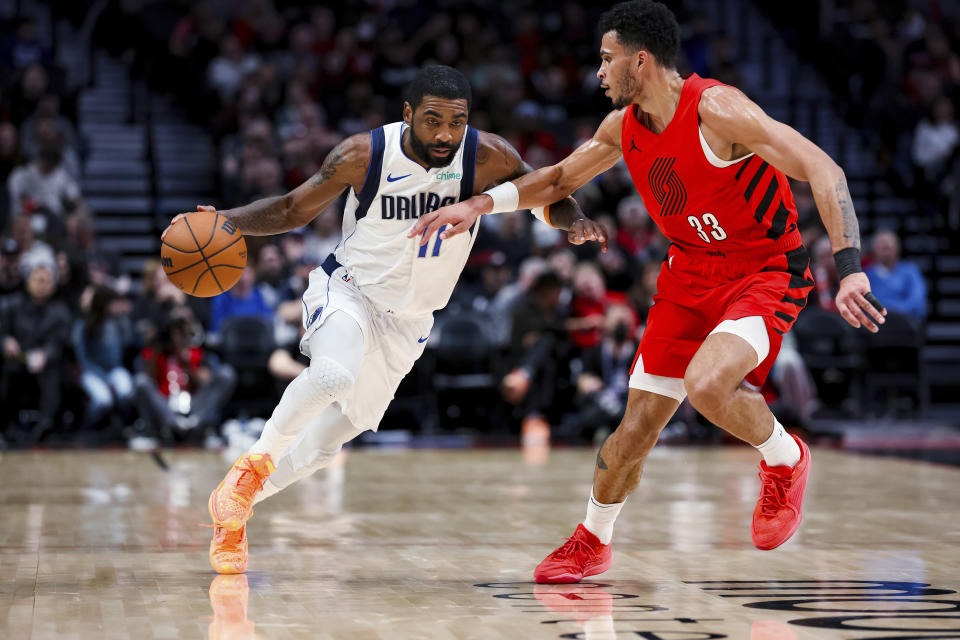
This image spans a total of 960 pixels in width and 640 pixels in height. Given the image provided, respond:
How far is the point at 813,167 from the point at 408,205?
1.51 m

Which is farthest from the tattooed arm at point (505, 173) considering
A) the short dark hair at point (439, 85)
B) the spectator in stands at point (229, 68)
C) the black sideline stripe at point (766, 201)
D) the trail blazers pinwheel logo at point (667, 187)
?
the spectator in stands at point (229, 68)

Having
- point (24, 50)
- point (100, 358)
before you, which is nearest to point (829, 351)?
point (100, 358)

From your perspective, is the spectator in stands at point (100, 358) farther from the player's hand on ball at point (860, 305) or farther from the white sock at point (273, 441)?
the player's hand on ball at point (860, 305)

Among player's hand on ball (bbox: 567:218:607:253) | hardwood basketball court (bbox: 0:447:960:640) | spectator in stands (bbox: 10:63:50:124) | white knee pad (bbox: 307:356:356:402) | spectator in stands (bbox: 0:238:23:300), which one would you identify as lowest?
hardwood basketball court (bbox: 0:447:960:640)

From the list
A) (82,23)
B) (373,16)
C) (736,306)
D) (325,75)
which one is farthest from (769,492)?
(82,23)

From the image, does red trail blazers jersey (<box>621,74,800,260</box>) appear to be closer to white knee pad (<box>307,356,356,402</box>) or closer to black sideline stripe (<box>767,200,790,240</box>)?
black sideline stripe (<box>767,200,790,240</box>)

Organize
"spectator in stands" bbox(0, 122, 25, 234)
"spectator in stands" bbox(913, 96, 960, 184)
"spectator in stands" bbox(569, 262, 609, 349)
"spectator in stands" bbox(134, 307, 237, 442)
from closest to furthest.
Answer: "spectator in stands" bbox(134, 307, 237, 442) < "spectator in stands" bbox(569, 262, 609, 349) < "spectator in stands" bbox(0, 122, 25, 234) < "spectator in stands" bbox(913, 96, 960, 184)

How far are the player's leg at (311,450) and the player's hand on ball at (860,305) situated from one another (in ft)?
6.19

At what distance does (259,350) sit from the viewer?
10.5m

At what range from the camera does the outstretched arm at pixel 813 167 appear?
380cm

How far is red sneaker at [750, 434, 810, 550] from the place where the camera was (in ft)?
14.5

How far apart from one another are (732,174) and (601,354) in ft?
20.9

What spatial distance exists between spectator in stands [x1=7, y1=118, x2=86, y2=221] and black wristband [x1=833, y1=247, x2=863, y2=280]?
9.57 meters

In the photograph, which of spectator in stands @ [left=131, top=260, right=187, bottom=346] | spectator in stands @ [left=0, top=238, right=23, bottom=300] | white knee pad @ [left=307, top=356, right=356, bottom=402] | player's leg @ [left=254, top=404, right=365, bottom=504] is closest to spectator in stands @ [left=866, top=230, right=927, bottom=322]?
spectator in stands @ [left=131, top=260, right=187, bottom=346]
